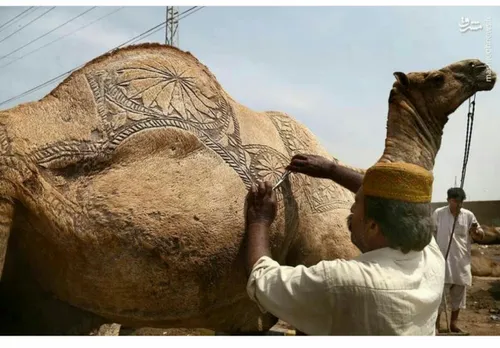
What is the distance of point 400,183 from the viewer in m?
2.09

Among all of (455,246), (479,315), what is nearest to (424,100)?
(455,246)

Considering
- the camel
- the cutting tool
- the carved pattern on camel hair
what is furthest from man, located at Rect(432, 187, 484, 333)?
the cutting tool

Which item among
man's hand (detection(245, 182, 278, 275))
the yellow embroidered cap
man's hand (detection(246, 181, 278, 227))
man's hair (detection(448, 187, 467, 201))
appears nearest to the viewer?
the yellow embroidered cap

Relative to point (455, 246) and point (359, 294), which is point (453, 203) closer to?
point (455, 246)

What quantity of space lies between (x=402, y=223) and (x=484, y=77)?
1.90 m

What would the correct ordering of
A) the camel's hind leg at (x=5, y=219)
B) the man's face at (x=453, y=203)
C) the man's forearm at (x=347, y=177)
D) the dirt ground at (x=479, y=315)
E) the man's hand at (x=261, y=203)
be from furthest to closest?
the man's face at (x=453, y=203) < the dirt ground at (x=479, y=315) < the man's forearm at (x=347, y=177) < the man's hand at (x=261, y=203) < the camel's hind leg at (x=5, y=219)

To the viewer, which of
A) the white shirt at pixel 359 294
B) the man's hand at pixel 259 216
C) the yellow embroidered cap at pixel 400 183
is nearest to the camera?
the white shirt at pixel 359 294

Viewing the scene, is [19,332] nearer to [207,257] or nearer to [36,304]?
[36,304]

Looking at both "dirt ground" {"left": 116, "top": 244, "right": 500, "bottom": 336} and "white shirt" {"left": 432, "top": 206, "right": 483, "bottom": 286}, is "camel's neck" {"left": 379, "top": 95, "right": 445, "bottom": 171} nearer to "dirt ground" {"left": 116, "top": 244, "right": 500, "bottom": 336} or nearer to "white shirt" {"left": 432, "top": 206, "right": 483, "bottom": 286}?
"dirt ground" {"left": 116, "top": 244, "right": 500, "bottom": 336}

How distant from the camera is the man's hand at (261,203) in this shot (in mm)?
2871

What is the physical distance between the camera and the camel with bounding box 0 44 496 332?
113 inches

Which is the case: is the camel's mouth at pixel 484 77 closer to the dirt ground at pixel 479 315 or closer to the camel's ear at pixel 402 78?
the camel's ear at pixel 402 78

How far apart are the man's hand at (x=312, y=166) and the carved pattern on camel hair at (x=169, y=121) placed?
0.17 meters

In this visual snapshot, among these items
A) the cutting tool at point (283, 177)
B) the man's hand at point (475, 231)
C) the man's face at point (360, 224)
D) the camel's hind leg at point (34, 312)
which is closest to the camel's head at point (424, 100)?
the cutting tool at point (283, 177)
